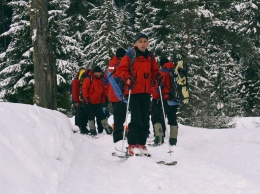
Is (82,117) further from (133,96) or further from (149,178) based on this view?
(149,178)

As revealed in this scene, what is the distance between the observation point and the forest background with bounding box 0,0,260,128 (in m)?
18.3

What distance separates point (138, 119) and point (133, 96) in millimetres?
403

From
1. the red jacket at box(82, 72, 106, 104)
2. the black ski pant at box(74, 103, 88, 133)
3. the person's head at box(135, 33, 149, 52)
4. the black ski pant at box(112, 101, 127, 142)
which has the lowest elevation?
the black ski pant at box(74, 103, 88, 133)

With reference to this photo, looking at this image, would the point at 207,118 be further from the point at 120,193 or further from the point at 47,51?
the point at 120,193

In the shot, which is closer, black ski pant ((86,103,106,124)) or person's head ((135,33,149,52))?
person's head ((135,33,149,52))

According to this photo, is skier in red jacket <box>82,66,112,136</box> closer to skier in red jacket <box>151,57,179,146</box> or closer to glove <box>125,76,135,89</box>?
skier in red jacket <box>151,57,179,146</box>

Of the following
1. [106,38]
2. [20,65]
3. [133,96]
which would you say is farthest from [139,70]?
[106,38]

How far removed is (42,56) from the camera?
348 inches

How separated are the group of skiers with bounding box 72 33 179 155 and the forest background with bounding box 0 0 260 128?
763cm

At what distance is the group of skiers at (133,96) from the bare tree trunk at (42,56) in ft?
4.26

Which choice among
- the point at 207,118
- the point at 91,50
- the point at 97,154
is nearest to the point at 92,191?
the point at 97,154

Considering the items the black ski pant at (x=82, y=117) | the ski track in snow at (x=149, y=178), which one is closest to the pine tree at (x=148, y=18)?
the black ski pant at (x=82, y=117)

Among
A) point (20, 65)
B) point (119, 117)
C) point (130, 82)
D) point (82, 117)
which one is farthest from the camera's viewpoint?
point (20, 65)

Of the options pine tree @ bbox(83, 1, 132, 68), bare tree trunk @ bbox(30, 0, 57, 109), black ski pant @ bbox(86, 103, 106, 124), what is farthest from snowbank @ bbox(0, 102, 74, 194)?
pine tree @ bbox(83, 1, 132, 68)
